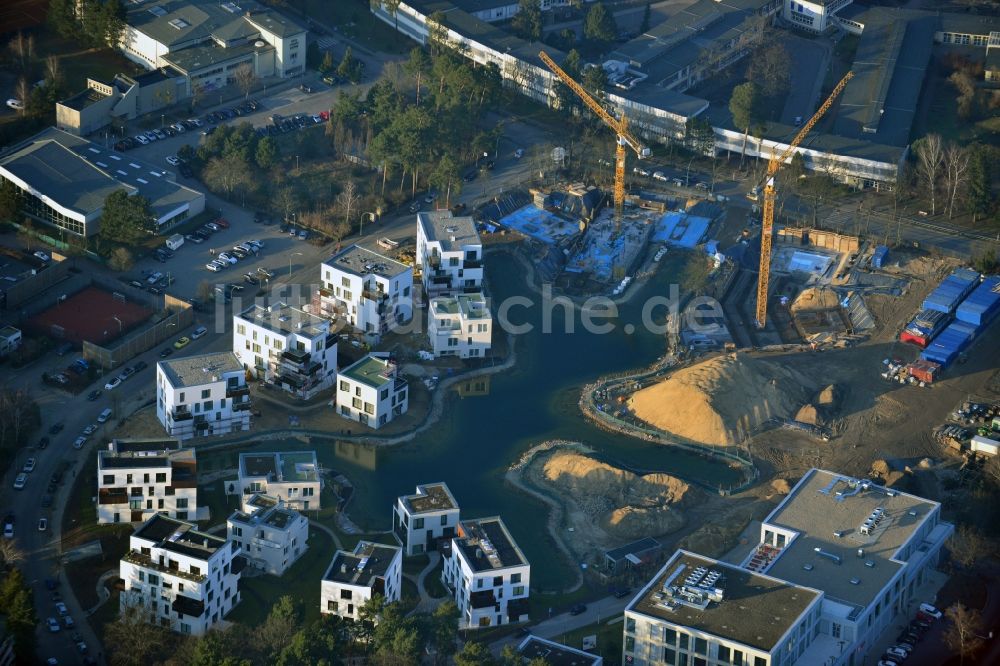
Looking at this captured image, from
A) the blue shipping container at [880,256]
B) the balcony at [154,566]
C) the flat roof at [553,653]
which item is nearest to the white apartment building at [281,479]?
the balcony at [154,566]

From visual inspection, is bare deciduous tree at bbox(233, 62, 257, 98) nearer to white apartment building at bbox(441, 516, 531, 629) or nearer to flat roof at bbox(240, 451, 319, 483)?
flat roof at bbox(240, 451, 319, 483)

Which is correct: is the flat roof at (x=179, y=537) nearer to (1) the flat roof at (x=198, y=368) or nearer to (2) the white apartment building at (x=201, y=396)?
(2) the white apartment building at (x=201, y=396)

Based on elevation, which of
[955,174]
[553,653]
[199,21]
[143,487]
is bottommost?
[143,487]

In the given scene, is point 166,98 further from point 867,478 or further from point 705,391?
point 867,478

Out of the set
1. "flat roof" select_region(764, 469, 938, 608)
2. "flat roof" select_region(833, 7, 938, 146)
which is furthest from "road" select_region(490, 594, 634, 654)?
"flat roof" select_region(833, 7, 938, 146)

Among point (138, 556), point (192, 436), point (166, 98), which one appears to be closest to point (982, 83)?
point (166, 98)

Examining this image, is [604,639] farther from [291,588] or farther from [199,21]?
[199,21]

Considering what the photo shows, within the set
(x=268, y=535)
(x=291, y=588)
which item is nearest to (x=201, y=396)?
(x=268, y=535)
